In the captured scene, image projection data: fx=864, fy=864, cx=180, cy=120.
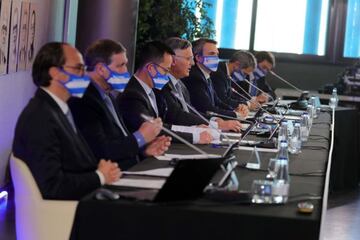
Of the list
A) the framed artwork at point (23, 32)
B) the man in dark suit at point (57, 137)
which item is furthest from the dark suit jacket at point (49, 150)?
the framed artwork at point (23, 32)

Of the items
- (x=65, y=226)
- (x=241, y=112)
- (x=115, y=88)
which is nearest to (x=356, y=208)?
(x=241, y=112)

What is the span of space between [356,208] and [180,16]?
10.9ft

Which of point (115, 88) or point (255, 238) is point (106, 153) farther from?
point (255, 238)

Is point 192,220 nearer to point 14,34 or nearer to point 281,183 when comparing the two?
point 281,183

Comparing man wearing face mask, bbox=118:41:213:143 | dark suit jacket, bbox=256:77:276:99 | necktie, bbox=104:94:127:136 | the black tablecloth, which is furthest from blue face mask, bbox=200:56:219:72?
necktie, bbox=104:94:127:136

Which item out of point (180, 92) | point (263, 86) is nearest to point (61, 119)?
point (180, 92)

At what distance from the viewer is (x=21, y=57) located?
655 centimetres

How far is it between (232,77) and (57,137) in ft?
A: 17.4

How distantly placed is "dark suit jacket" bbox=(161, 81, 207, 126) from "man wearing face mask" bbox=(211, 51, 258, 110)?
221 centimetres

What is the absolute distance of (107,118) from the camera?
4.12 meters

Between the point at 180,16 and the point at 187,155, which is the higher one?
the point at 180,16

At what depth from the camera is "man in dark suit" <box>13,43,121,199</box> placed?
3.24 metres

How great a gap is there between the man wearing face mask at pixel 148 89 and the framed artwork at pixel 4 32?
1207mm

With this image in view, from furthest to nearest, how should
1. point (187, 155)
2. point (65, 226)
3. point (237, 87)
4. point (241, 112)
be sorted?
point (237, 87), point (241, 112), point (187, 155), point (65, 226)
